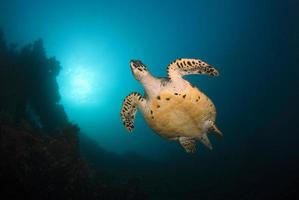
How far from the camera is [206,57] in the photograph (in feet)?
139

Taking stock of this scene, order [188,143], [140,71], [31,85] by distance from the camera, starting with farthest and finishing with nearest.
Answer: [31,85] → [188,143] → [140,71]

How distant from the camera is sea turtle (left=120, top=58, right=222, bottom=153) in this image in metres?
5.54

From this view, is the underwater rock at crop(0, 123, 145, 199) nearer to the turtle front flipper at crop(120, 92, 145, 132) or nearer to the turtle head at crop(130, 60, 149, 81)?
the turtle front flipper at crop(120, 92, 145, 132)

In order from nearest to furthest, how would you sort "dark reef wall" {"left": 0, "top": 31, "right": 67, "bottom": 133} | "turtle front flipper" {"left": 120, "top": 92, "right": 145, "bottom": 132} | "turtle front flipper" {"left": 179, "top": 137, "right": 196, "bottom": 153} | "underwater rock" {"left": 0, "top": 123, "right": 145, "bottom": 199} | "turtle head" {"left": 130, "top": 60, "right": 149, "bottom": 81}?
"turtle head" {"left": 130, "top": 60, "right": 149, "bottom": 81}
"turtle front flipper" {"left": 120, "top": 92, "right": 145, "bottom": 132}
"turtle front flipper" {"left": 179, "top": 137, "right": 196, "bottom": 153}
"underwater rock" {"left": 0, "top": 123, "right": 145, "bottom": 199}
"dark reef wall" {"left": 0, "top": 31, "right": 67, "bottom": 133}

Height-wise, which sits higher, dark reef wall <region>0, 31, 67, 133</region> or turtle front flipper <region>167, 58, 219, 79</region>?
dark reef wall <region>0, 31, 67, 133</region>

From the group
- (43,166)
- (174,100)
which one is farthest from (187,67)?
(43,166)

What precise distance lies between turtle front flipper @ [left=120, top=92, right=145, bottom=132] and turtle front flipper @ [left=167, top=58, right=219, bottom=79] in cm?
93

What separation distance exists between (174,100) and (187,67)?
2.50ft

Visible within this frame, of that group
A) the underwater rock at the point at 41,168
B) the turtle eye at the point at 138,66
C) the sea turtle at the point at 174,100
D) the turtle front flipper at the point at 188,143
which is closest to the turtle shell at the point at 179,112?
the sea turtle at the point at 174,100

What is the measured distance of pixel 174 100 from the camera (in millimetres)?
5551

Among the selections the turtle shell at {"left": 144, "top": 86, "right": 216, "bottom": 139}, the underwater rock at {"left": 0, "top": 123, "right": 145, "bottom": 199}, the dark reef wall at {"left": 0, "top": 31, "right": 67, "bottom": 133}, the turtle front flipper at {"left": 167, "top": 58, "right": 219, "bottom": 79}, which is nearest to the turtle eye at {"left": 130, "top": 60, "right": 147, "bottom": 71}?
the turtle front flipper at {"left": 167, "top": 58, "right": 219, "bottom": 79}

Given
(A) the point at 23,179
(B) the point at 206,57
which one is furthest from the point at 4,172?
(B) the point at 206,57

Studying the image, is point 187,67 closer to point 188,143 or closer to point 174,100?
point 174,100

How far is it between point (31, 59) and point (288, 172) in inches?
879
